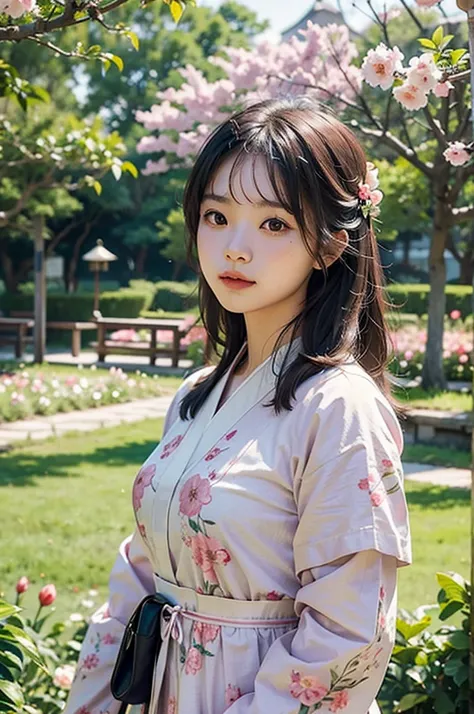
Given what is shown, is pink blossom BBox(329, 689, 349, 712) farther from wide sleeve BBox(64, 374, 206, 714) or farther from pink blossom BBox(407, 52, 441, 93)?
pink blossom BBox(407, 52, 441, 93)

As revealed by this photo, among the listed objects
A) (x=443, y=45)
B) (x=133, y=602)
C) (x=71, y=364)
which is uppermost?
(x=443, y=45)

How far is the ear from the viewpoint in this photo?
1.46 meters

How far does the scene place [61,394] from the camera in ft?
31.3

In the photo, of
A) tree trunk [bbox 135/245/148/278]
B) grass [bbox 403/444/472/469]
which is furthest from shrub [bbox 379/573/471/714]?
tree trunk [bbox 135/245/148/278]

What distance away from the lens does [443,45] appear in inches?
79.1

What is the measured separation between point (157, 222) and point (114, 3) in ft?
73.9

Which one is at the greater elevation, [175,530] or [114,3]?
[114,3]

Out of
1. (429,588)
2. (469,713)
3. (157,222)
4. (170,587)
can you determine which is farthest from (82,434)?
(157,222)

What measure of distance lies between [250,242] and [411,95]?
0.85 m

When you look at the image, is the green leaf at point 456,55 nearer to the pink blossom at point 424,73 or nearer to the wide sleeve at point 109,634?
the pink blossom at point 424,73

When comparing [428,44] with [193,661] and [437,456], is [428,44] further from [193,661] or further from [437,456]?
[437,456]

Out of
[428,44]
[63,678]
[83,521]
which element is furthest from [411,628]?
[83,521]

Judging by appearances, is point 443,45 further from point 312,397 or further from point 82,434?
point 82,434

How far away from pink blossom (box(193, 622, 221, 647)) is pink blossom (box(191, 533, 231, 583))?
0.22 ft
